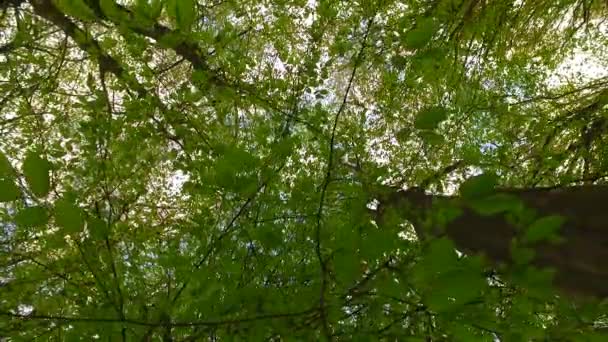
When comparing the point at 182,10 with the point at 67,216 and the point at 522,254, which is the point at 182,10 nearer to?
the point at 67,216

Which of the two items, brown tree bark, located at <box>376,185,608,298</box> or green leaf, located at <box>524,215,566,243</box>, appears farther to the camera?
brown tree bark, located at <box>376,185,608,298</box>

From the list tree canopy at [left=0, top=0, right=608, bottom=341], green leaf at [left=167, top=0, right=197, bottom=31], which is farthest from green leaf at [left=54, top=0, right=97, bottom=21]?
green leaf at [left=167, top=0, right=197, bottom=31]

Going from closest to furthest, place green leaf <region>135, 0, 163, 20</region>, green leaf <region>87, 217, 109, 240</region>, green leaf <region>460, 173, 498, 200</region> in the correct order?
1. green leaf <region>460, 173, 498, 200</region>
2. green leaf <region>135, 0, 163, 20</region>
3. green leaf <region>87, 217, 109, 240</region>

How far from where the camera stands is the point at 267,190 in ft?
10.3

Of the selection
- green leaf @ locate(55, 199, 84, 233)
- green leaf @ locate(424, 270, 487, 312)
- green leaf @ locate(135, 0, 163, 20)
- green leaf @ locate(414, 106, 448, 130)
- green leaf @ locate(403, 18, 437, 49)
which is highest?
green leaf @ locate(135, 0, 163, 20)

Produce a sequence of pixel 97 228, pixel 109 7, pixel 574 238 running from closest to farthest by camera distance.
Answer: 1. pixel 109 7
2. pixel 97 228
3. pixel 574 238

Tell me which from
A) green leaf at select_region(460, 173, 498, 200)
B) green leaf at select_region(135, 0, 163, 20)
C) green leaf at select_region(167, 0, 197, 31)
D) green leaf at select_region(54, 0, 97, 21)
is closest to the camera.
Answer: green leaf at select_region(460, 173, 498, 200)

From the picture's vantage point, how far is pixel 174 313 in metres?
2.07

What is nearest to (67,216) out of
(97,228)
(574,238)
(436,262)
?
(97,228)

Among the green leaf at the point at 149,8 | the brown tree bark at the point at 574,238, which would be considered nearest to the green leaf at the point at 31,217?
the green leaf at the point at 149,8

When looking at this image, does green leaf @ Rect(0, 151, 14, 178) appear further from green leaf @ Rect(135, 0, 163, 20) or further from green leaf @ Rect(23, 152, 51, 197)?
green leaf @ Rect(135, 0, 163, 20)

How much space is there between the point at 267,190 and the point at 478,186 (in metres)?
2.21

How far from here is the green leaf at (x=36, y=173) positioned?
1042mm

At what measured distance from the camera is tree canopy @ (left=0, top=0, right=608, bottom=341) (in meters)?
1.30
